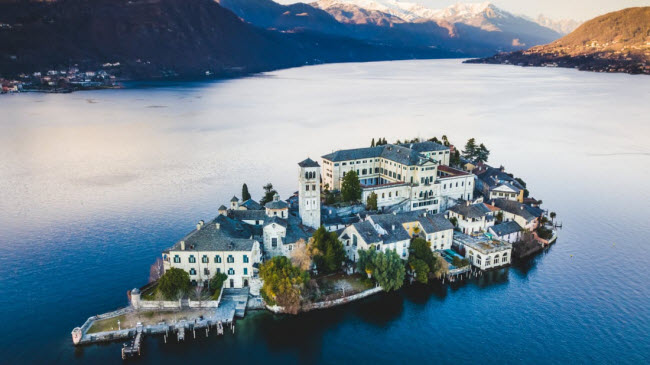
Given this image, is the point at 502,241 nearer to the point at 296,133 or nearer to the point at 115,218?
the point at 115,218

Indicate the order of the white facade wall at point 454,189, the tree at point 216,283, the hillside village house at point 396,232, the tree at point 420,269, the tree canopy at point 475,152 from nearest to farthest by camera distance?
the tree at point 216,283, the tree at point 420,269, the hillside village house at point 396,232, the white facade wall at point 454,189, the tree canopy at point 475,152

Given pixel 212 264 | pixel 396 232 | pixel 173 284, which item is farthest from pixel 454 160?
pixel 173 284

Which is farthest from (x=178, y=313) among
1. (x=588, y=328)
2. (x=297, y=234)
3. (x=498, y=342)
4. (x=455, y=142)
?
(x=455, y=142)

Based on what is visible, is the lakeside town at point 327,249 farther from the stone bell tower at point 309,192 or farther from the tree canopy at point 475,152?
the tree canopy at point 475,152

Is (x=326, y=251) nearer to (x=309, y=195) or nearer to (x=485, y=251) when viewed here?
(x=309, y=195)

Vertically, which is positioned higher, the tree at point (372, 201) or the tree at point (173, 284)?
the tree at point (372, 201)

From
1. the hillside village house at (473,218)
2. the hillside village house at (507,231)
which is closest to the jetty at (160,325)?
the hillside village house at (473,218)
